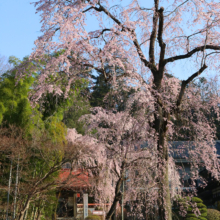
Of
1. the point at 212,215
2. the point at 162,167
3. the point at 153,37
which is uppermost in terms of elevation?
the point at 153,37

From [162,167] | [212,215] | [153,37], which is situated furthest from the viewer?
[212,215]

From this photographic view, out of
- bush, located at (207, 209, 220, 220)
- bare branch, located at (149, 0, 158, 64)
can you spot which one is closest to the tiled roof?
bare branch, located at (149, 0, 158, 64)

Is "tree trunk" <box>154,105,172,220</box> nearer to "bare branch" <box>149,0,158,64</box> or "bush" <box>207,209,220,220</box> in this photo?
"bare branch" <box>149,0,158,64</box>

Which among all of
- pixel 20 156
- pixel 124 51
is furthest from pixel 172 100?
pixel 20 156

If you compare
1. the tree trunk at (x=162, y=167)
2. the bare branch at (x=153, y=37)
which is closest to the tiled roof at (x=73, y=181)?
the tree trunk at (x=162, y=167)

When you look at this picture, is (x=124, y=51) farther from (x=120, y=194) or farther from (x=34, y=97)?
(x=120, y=194)

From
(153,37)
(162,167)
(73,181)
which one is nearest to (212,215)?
(73,181)

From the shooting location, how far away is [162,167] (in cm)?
516

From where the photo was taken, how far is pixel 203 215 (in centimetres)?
1069

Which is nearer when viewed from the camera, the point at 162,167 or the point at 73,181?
the point at 162,167

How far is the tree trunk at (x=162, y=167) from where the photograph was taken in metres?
4.97

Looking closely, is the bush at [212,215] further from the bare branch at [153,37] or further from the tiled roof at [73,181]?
the bare branch at [153,37]

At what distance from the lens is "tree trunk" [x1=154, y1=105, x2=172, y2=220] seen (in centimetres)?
497

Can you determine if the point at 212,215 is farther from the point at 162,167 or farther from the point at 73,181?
the point at 162,167
